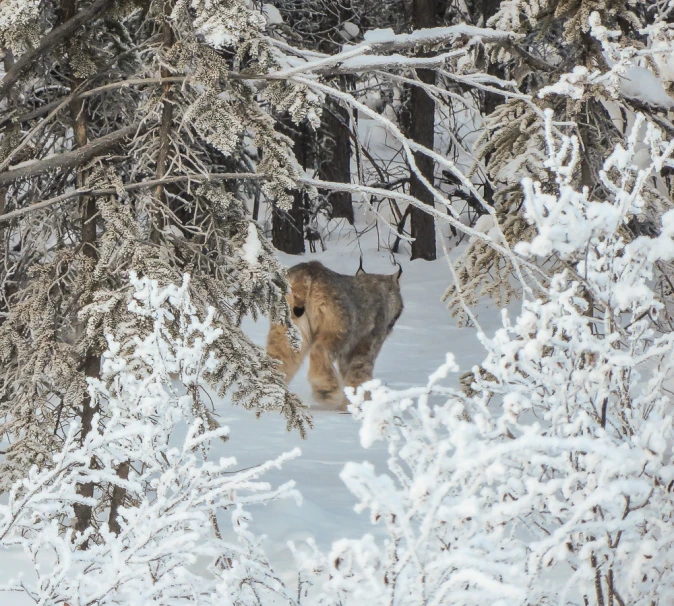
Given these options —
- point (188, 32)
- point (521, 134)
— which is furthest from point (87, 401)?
point (521, 134)

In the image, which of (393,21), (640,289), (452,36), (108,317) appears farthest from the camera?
(393,21)

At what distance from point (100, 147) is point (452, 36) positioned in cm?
194

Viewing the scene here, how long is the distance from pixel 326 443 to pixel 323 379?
3.79 feet

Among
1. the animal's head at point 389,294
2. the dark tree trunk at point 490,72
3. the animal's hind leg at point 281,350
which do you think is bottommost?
the animal's hind leg at point 281,350

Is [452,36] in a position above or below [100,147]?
above

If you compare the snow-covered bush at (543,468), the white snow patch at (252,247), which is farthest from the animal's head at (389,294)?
the snow-covered bush at (543,468)

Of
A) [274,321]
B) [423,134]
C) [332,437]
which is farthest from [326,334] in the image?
[423,134]

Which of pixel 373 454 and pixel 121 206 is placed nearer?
pixel 121 206

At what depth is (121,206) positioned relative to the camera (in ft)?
15.8

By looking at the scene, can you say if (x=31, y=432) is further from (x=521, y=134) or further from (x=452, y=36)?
(x=521, y=134)

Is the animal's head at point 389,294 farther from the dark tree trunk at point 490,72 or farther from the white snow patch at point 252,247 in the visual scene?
the dark tree trunk at point 490,72

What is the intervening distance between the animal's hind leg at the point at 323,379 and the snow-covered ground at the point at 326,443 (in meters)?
0.14

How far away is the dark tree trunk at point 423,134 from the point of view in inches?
541

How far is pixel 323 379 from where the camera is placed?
7.81 metres
